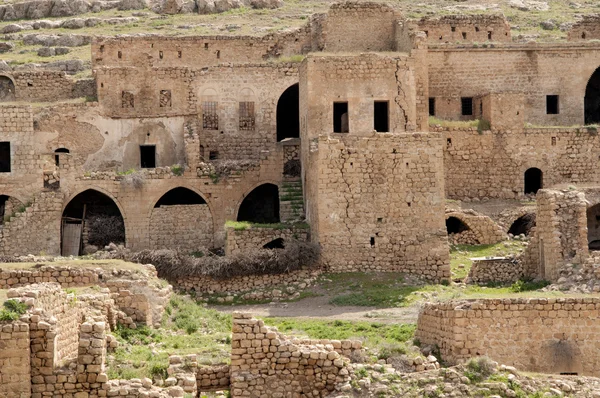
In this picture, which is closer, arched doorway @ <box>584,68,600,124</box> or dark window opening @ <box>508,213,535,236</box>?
dark window opening @ <box>508,213,535,236</box>

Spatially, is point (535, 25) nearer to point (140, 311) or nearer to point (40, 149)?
point (40, 149)

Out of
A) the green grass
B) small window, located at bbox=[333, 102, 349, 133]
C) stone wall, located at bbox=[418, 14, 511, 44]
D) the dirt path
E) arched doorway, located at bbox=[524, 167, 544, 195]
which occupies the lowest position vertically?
the dirt path

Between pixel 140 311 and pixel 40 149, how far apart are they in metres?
14.4

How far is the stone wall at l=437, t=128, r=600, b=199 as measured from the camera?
116 feet

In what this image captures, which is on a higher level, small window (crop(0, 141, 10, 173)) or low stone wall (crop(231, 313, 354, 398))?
small window (crop(0, 141, 10, 173))

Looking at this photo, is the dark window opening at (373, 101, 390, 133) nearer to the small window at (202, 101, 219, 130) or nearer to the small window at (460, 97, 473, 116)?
the small window at (460, 97, 473, 116)

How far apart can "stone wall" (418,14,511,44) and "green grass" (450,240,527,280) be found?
387 inches

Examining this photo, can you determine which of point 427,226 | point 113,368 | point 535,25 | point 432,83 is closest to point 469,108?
point 432,83

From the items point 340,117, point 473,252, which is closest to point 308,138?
point 340,117

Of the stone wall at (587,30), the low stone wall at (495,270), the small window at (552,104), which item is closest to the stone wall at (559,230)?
the low stone wall at (495,270)

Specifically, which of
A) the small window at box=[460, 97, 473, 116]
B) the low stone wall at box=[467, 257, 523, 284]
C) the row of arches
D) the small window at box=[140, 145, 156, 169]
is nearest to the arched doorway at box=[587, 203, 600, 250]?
the low stone wall at box=[467, 257, 523, 284]

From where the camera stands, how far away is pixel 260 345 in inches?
725

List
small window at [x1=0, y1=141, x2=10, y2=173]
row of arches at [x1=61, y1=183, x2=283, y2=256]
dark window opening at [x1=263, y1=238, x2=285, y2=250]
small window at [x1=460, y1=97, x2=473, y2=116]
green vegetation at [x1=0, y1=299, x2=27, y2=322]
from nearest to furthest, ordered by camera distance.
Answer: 1. green vegetation at [x1=0, y1=299, x2=27, y2=322]
2. dark window opening at [x1=263, y1=238, x2=285, y2=250]
3. row of arches at [x1=61, y1=183, x2=283, y2=256]
4. small window at [x1=0, y1=141, x2=10, y2=173]
5. small window at [x1=460, y1=97, x2=473, y2=116]

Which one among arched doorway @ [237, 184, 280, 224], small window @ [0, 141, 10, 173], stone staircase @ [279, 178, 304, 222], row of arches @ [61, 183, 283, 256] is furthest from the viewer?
small window @ [0, 141, 10, 173]
